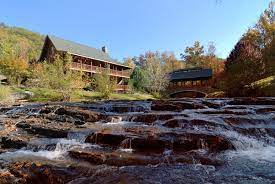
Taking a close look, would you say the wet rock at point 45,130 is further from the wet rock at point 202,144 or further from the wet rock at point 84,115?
the wet rock at point 202,144

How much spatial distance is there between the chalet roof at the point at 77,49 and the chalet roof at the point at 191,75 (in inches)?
515

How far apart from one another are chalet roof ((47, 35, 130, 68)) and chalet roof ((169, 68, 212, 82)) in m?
13.1

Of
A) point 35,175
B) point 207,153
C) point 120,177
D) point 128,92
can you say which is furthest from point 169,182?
point 128,92

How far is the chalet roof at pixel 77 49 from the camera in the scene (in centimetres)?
4614

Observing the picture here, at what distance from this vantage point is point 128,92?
48.9 meters

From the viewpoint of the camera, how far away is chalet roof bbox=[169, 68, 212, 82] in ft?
180

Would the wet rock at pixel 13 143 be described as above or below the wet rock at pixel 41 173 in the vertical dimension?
above

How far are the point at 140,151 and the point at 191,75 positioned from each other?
1925 inches

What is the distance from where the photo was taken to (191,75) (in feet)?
184

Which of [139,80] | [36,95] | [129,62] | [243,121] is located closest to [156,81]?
[139,80]

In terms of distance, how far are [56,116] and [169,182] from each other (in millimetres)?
8902

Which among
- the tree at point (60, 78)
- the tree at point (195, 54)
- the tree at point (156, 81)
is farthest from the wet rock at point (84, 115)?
the tree at point (195, 54)

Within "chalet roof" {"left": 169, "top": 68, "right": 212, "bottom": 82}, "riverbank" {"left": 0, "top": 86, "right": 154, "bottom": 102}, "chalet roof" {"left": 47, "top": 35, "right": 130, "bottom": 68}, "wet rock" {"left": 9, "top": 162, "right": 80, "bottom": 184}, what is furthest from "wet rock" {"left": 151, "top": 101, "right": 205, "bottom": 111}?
"chalet roof" {"left": 169, "top": 68, "right": 212, "bottom": 82}

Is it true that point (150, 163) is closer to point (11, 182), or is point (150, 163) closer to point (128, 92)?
point (11, 182)
